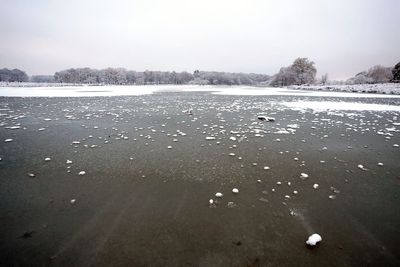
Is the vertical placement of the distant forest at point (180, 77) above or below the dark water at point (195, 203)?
above

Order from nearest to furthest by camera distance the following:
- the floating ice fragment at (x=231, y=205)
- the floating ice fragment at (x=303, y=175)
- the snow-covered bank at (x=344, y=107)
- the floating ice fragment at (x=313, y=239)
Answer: the floating ice fragment at (x=313, y=239) < the floating ice fragment at (x=231, y=205) < the floating ice fragment at (x=303, y=175) < the snow-covered bank at (x=344, y=107)

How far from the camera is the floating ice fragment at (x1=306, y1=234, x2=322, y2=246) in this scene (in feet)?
11.0

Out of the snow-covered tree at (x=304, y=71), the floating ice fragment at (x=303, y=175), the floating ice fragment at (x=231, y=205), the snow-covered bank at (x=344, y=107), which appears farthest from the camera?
the snow-covered tree at (x=304, y=71)

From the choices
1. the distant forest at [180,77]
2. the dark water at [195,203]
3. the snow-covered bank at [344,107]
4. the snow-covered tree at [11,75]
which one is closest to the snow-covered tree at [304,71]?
the distant forest at [180,77]

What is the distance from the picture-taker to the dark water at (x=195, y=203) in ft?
10.4

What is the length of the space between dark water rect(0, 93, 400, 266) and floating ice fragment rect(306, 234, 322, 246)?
81 millimetres

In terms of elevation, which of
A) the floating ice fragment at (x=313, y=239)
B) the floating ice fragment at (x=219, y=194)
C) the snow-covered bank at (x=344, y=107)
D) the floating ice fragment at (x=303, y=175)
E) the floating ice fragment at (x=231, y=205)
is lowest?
the floating ice fragment at (x=313, y=239)

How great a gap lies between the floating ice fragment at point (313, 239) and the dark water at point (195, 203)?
0.08 metres

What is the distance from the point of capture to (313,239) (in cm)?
338

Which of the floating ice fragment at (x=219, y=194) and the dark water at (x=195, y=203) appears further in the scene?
Answer: the floating ice fragment at (x=219, y=194)

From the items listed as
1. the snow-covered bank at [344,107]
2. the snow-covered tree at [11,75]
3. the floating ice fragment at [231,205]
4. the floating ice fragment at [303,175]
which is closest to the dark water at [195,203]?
the floating ice fragment at [231,205]

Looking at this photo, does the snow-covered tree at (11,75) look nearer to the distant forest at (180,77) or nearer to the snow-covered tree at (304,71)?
the distant forest at (180,77)

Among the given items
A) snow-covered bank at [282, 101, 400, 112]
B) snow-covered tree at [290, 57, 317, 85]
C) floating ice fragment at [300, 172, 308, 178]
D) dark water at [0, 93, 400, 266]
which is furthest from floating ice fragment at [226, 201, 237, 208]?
snow-covered tree at [290, 57, 317, 85]

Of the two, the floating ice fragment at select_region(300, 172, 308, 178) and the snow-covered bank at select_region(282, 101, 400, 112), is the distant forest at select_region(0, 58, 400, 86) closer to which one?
the snow-covered bank at select_region(282, 101, 400, 112)
